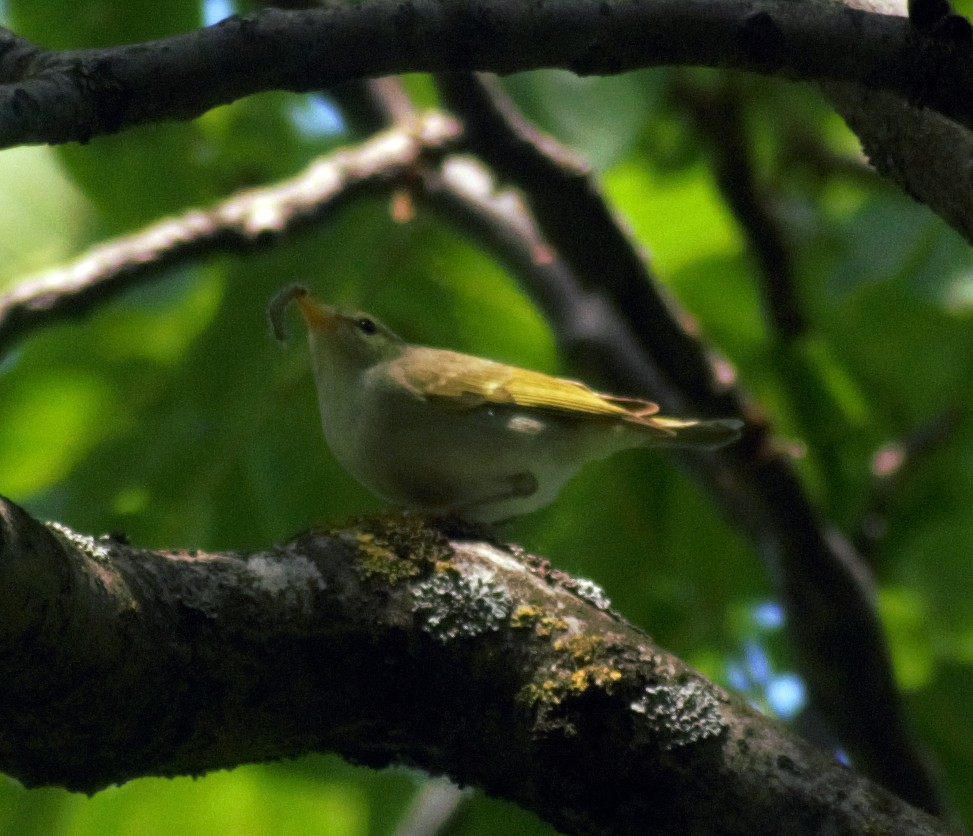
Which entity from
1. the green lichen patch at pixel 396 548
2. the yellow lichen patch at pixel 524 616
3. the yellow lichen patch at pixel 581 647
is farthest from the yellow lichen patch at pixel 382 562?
the yellow lichen patch at pixel 581 647

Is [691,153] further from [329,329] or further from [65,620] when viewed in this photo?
[65,620]

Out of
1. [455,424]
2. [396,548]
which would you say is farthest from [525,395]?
[396,548]

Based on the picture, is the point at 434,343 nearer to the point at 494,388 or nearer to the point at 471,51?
the point at 494,388

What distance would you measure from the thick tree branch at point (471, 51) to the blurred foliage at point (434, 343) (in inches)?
68.0

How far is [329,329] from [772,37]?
8.60 feet

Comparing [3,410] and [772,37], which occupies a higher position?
[772,37]

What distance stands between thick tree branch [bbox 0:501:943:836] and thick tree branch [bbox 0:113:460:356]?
85.8 inches

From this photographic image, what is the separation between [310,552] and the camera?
257 cm

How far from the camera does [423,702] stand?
8.10 ft

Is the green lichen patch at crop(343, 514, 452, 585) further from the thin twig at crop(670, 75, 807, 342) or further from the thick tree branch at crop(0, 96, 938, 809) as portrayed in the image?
the thin twig at crop(670, 75, 807, 342)

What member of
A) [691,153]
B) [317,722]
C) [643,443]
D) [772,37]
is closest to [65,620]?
[317,722]

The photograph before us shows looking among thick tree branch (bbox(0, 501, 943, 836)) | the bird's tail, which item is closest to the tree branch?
the bird's tail

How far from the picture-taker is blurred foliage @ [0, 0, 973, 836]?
4.50 m

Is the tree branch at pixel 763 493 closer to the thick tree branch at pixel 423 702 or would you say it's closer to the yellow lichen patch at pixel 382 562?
the thick tree branch at pixel 423 702
